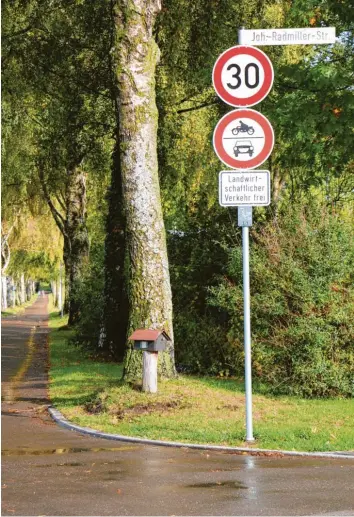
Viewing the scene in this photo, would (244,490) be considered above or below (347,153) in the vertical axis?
below

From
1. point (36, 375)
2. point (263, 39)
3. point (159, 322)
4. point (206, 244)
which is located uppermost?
point (263, 39)

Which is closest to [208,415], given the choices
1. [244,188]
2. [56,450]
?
[56,450]

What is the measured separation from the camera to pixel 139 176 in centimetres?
1527

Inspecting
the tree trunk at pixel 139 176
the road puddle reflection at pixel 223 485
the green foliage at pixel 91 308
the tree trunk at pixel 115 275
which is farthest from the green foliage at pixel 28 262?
the road puddle reflection at pixel 223 485

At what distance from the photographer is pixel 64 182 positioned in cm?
3844

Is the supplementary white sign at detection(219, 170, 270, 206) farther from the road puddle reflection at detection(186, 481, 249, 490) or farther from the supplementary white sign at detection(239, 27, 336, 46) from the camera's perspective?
the road puddle reflection at detection(186, 481, 249, 490)

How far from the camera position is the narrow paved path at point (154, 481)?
7016 millimetres

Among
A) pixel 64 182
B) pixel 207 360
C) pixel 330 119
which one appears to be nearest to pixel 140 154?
pixel 330 119

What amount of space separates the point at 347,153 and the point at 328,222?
10.0 ft

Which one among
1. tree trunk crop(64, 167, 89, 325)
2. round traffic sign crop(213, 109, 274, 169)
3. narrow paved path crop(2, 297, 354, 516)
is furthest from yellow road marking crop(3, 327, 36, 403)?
round traffic sign crop(213, 109, 274, 169)

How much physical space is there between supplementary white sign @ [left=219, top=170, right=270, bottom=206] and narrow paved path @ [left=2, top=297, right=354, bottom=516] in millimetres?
2774

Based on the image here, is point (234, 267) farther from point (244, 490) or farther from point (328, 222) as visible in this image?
point (244, 490)

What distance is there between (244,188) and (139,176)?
15.9 feet

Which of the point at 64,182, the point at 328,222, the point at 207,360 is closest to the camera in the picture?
the point at 328,222
